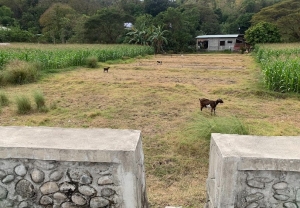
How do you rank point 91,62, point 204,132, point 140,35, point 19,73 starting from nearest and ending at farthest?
point 204,132 < point 19,73 < point 91,62 < point 140,35

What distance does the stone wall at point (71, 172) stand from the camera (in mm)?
2387

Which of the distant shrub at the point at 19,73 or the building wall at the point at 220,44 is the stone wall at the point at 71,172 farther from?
the building wall at the point at 220,44

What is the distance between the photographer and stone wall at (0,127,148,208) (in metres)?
2.39

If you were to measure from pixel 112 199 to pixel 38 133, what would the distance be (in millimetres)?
1018

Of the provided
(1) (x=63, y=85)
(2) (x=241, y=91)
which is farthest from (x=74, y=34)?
(2) (x=241, y=91)

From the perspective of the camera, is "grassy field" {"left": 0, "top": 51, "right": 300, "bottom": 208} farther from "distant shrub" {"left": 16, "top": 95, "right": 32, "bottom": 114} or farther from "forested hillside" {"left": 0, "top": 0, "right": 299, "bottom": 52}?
"forested hillside" {"left": 0, "top": 0, "right": 299, "bottom": 52}

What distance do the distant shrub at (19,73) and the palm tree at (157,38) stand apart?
2426 centimetres

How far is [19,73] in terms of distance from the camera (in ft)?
34.5

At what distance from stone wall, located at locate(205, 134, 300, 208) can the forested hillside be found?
32.5 m

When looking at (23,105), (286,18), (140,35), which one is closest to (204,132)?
(23,105)

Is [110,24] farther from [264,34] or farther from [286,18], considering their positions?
[286,18]

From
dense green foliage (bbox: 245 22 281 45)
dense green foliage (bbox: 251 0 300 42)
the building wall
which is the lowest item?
the building wall

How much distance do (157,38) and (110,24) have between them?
8.53m

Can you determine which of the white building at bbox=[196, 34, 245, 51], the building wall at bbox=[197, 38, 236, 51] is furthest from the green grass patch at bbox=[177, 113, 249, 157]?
the building wall at bbox=[197, 38, 236, 51]
